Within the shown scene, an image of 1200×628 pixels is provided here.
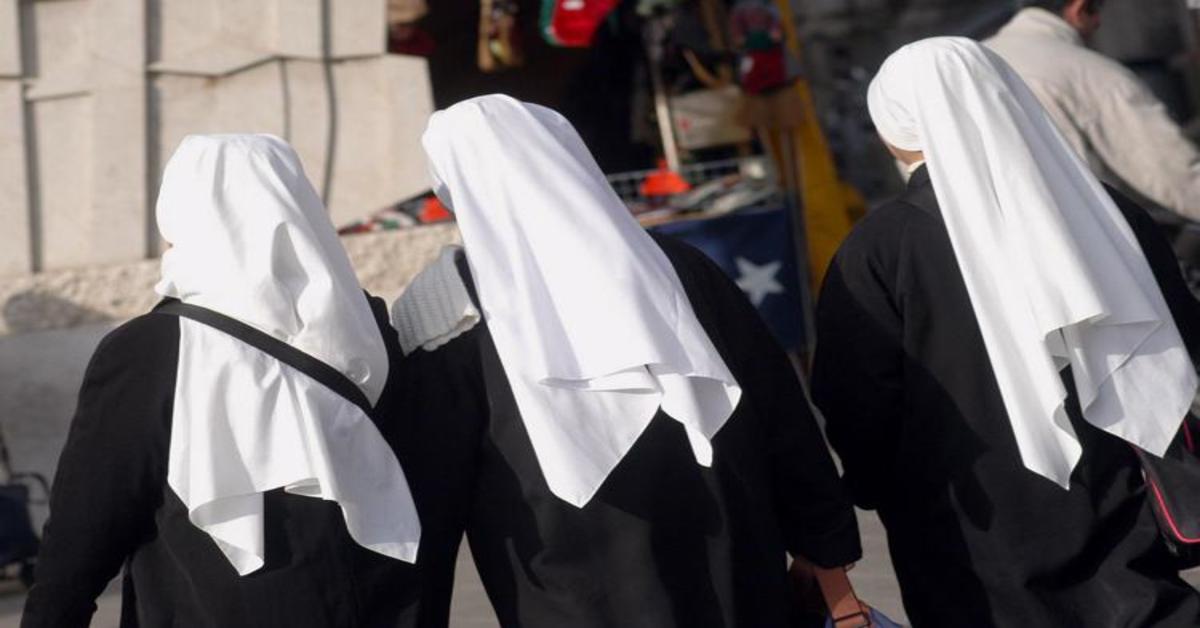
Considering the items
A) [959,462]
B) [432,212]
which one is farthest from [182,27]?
[959,462]

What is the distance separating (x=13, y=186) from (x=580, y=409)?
493 cm

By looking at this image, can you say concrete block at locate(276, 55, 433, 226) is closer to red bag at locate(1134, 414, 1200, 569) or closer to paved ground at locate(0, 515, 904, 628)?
paved ground at locate(0, 515, 904, 628)

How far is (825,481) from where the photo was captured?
10.3 ft

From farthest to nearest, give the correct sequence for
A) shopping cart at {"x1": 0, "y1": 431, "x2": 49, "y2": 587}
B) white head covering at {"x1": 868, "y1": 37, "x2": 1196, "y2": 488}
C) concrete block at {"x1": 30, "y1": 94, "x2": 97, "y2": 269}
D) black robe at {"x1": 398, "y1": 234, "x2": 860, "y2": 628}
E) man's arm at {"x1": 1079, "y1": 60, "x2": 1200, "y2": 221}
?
concrete block at {"x1": 30, "y1": 94, "x2": 97, "y2": 269} → shopping cart at {"x1": 0, "y1": 431, "x2": 49, "y2": 587} → man's arm at {"x1": 1079, "y1": 60, "x2": 1200, "y2": 221} → white head covering at {"x1": 868, "y1": 37, "x2": 1196, "y2": 488} → black robe at {"x1": 398, "y1": 234, "x2": 860, "y2": 628}

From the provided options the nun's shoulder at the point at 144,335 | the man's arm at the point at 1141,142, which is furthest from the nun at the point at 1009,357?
the man's arm at the point at 1141,142

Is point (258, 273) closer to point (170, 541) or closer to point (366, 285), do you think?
point (170, 541)

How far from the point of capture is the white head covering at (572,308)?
2.83 m

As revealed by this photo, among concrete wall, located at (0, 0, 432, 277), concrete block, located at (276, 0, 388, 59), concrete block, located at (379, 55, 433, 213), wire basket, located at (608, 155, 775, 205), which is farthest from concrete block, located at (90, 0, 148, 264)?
wire basket, located at (608, 155, 775, 205)

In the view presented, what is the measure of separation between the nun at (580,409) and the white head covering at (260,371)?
0.15 meters

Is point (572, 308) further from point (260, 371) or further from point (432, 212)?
point (432, 212)

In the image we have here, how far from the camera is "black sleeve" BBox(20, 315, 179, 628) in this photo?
9.37 feet

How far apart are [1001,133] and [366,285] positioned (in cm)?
455

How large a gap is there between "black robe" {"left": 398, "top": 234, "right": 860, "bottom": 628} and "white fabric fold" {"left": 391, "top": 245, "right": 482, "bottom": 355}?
2cm

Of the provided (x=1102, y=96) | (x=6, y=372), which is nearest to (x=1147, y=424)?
(x=1102, y=96)
